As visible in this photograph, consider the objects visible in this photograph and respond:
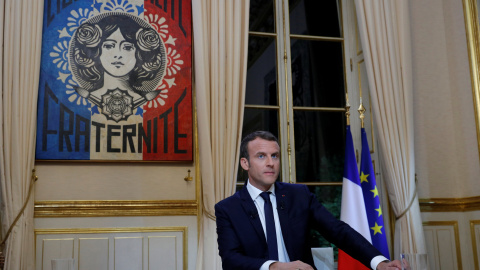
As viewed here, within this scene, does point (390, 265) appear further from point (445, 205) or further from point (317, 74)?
point (317, 74)

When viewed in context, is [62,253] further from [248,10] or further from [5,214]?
[248,10]

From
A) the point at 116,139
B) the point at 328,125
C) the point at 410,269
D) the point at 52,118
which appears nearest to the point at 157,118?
the point at 116,139

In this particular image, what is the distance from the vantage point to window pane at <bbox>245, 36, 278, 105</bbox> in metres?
5.24

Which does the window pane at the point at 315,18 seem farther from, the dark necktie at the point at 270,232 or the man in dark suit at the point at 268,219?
the dark necktie at the point at 270,232

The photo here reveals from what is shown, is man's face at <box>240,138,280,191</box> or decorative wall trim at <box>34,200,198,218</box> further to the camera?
decorative wall trim at <box>34,200,198,218</box>

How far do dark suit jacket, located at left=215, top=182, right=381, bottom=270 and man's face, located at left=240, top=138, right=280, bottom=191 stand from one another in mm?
99

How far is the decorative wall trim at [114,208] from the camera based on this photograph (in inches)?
172

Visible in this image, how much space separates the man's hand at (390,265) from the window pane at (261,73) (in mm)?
3231

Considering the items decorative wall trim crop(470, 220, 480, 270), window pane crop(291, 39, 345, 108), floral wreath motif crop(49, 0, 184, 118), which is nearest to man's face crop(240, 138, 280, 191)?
floral wreath motif crop(49, 0, 184, 118)

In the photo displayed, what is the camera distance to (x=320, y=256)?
3.24 metres

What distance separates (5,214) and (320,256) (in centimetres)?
245

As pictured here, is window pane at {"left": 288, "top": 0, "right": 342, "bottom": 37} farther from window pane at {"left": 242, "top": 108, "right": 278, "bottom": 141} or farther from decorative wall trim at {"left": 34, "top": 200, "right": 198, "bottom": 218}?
decorative wall trim at {"left": 34, "top": 200, "right": 198, "bottom": 218}

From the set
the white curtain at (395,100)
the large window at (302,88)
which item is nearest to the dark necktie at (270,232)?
the large window at (302,88)

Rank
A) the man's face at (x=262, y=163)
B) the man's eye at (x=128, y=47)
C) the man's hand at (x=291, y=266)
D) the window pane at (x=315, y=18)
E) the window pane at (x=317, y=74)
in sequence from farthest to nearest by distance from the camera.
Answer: the window pane at (x=315, y=18) < the window pane at (x=317, y=74) < the man's eye at (x=128, y=47) < the man's face at (x=262, y=163) < the man's hand at (x=291, y=266)
